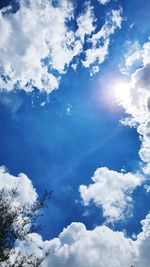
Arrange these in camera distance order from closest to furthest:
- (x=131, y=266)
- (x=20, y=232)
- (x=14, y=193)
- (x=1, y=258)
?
(x=1, y=258)
(x=20, y=232)
(x=14, y=193)
(x=131, y=266)

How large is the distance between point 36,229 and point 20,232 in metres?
2.08

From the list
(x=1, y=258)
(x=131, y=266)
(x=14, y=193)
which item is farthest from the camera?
(x=131, y=266)

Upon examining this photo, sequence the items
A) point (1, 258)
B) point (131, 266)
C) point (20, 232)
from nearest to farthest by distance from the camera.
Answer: point (1, 258) < point (20, 232) < point (131, 266)

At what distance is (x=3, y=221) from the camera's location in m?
33.4

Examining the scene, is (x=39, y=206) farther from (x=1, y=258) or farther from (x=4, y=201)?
(x=1, y=258)

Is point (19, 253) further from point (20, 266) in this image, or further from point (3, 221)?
point (3, 221)

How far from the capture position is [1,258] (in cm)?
3203

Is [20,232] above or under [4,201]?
under

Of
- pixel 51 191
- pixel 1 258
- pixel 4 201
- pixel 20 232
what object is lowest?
pixel 1 258

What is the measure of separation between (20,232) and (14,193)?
4.81 m

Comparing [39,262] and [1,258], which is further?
[39,262]

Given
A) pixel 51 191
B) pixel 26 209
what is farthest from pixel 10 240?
pixel 51 191

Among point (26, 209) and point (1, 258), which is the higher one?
point (26, 209)

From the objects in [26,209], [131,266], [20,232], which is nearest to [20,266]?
[20,232]
